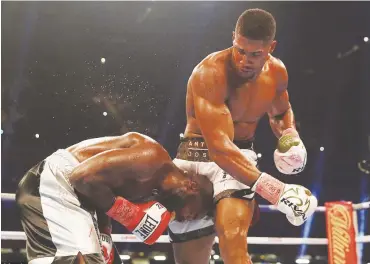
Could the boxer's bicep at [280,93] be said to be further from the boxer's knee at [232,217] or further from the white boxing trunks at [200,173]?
the boxer's knee at [232,217]

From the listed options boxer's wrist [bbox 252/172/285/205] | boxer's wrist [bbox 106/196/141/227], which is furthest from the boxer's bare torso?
boxer's wrist [bbox 106/196/141/227]

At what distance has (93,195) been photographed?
162 cm

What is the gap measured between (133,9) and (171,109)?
879 mm

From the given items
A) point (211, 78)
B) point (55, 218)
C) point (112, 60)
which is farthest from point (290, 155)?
point (112, 60)

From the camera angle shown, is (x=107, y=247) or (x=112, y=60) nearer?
(x=107, y=247)

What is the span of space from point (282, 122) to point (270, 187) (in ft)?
1.78

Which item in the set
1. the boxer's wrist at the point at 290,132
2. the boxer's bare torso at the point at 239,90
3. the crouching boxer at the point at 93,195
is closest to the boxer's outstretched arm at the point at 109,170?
the crouching boxer at the point at 93,195

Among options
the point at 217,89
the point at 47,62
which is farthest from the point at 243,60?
the point at 47,62

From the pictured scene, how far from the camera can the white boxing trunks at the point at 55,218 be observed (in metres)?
1.54

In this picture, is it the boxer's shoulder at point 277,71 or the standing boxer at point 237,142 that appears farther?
the boxer's shoulder at point 277,71

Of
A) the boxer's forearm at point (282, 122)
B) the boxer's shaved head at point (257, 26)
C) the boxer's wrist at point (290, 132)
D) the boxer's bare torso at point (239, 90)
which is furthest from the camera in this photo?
the boxer's forearm at point (282, 122)

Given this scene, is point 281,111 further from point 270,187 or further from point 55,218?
point 55,218

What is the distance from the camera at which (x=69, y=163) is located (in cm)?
166

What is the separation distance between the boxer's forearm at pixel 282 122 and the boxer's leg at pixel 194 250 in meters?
0.52
